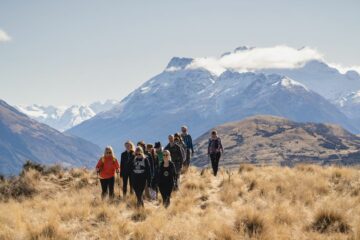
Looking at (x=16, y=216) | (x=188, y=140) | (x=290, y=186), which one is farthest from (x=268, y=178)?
(x=16, y=216)

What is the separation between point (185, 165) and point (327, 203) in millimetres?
11542

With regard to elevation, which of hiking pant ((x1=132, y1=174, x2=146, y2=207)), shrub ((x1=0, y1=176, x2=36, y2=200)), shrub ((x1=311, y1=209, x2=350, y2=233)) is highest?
hiking pant ((x1=132, y1=174, x2=146, y2=207))

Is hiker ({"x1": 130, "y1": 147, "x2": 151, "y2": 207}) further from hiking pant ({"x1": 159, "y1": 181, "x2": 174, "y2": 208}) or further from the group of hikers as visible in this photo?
hiking pant ({"x1": 159, "y1": 181, "x2": 174, "y2": 208})

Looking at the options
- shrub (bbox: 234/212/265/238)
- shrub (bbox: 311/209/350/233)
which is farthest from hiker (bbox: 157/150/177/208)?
shrub (bbox: 311/209/350/233)

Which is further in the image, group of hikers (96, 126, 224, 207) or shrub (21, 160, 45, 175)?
shrub (21, 160, 45, 175)

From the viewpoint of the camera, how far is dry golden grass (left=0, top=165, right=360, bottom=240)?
36.7 feet

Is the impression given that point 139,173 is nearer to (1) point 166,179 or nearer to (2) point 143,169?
(2) point 143,169

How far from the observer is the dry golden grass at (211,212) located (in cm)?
1120

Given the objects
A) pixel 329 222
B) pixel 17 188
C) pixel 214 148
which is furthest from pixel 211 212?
pixel 17 188

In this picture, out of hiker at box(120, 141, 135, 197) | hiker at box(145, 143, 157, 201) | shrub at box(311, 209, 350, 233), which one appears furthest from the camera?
hiker at box(120, 141, 135, 197)

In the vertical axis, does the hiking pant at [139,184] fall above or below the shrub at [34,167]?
below

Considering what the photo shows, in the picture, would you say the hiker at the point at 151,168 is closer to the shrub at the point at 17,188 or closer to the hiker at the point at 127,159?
the hiker at the point at 127,159

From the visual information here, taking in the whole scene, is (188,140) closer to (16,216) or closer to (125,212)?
(125,212)

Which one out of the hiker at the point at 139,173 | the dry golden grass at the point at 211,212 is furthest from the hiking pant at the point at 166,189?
the hiker at the point at 139,173
